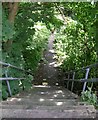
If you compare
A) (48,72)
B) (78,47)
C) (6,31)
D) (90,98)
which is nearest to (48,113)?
(90,98)

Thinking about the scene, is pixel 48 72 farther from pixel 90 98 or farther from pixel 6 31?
pixel 90 98

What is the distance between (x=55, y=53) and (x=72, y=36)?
499cm

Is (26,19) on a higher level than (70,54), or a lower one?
higher

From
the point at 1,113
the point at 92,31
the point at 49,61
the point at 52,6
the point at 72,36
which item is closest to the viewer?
the point at 1,113

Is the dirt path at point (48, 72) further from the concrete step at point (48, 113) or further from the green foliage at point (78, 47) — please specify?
the concrete step at point (48, 113)

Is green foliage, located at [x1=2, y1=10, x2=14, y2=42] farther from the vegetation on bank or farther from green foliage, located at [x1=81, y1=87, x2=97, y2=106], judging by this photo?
green foliage, located at [x1=81, y1=87, x2=97, y2=106]

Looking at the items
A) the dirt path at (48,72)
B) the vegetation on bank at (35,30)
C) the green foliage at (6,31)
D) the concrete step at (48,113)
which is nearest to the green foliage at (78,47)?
the vegetation on bank at (35,30)

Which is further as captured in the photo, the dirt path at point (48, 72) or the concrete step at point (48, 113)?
the dirt path at point (48, 72)

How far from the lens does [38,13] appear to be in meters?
7.61

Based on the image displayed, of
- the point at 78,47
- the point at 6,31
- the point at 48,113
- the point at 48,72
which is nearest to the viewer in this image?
the point at 48,113

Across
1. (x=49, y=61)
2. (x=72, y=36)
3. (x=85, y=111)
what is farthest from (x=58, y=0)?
(x=49, y=61)

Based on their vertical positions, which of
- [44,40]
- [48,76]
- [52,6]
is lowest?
[48,76]

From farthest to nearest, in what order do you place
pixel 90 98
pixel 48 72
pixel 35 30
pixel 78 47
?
pixel 48 72
pixel 78 47
pixel 35 30
pixel 90 98

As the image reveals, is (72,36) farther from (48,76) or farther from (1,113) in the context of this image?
(1,113)
